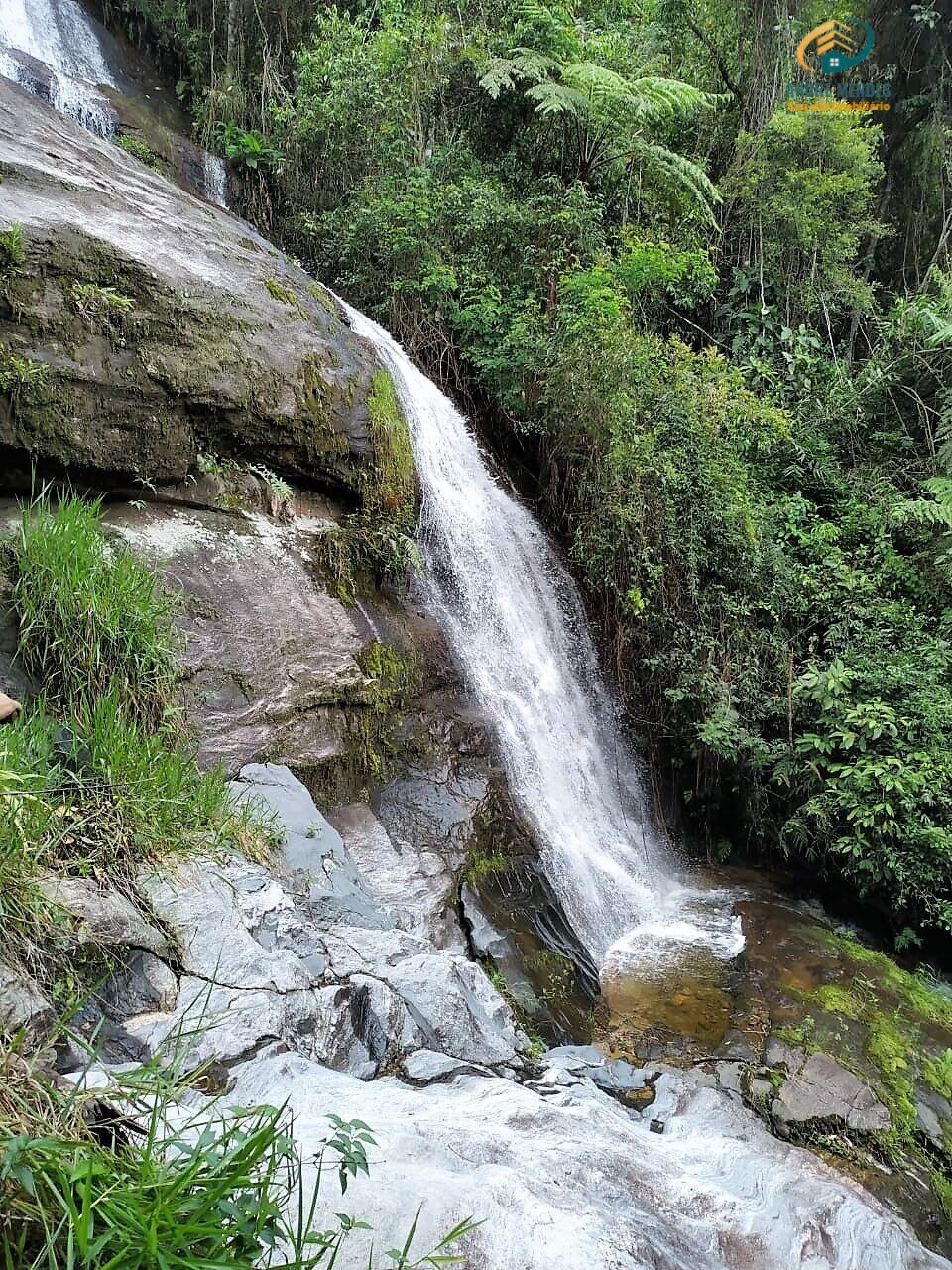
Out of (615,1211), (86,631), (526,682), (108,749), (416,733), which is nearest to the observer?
(615,1211)

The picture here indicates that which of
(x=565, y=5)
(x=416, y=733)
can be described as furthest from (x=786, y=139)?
(x=416, y=733)

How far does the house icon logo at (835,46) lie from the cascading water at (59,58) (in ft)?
29.9

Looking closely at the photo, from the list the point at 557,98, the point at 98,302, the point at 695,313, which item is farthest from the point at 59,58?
the point at 695,313

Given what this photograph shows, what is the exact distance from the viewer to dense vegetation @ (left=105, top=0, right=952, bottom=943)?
7059 mm

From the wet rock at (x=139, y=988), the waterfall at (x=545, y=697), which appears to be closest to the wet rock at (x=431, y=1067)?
the wet rock at (x=139, y=988)

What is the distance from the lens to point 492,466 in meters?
7.96

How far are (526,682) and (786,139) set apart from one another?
8376 mm

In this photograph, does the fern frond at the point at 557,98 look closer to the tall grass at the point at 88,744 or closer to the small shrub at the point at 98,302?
the small shrub at the point at 98,302

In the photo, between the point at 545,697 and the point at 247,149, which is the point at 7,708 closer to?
the point at 545,697

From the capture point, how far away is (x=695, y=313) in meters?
10.9

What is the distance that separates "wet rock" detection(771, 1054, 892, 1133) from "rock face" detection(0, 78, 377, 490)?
15.9 ft

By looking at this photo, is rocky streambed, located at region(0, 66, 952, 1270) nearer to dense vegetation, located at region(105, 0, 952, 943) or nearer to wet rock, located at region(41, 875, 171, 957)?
wet rock, located at region(41, 875, 171, 957)

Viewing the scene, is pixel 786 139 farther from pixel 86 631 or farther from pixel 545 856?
pixel 86 631

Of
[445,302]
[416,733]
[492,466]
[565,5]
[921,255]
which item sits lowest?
[416,733]
